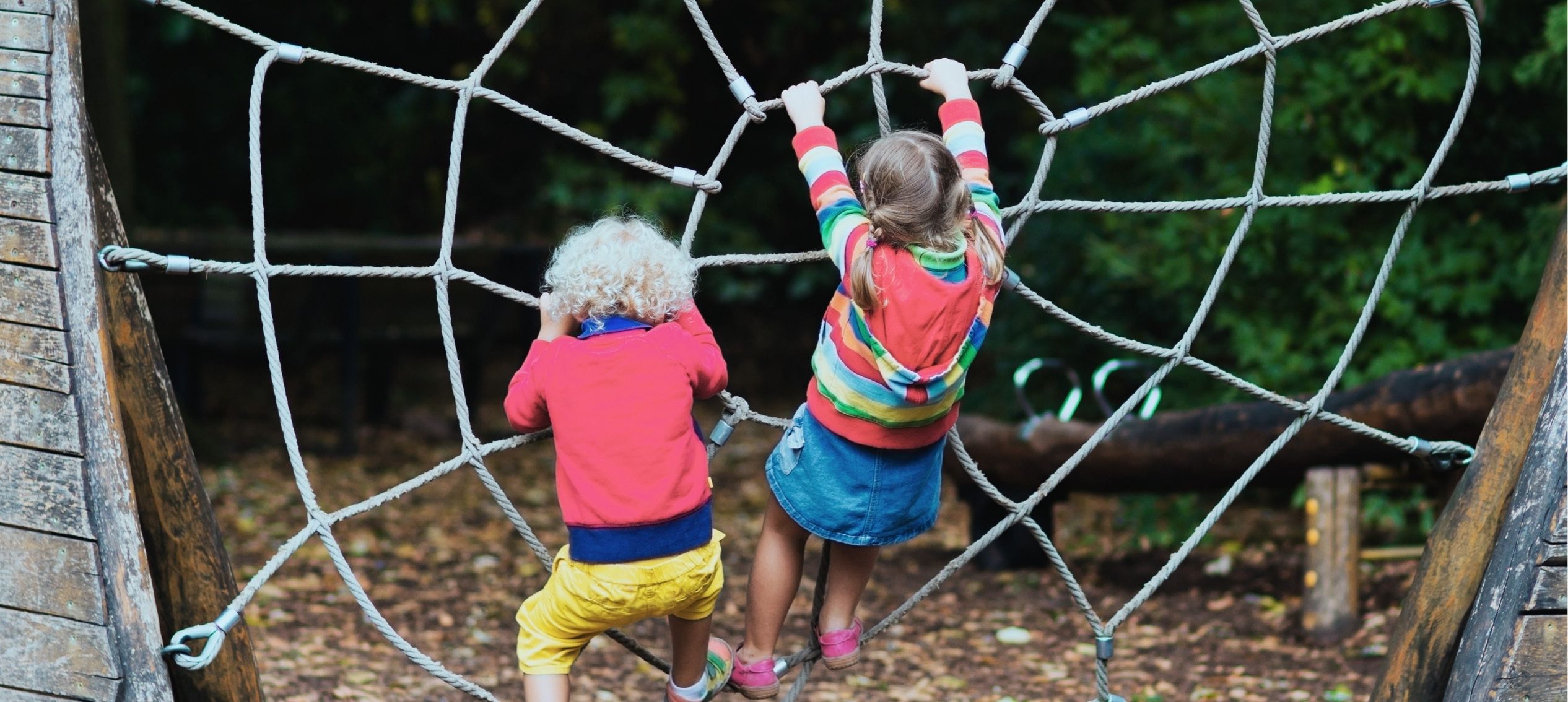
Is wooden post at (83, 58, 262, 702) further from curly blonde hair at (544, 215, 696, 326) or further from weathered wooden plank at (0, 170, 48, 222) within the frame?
curly blonde hair at (544, 215, 696, 326)

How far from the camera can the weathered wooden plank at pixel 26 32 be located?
1.84m

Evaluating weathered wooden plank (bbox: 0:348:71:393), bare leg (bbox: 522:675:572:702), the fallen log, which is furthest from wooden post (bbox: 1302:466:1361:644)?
weathered wooden plank (bbox: 0:348:71:393)

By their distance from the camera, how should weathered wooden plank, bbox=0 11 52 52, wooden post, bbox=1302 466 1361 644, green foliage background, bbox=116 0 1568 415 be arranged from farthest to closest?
green foliage background, bbox=116 0 1568 415 < wooden post, bbox=1302 466 1361 644 < weathered wooden plank, bbox=0 11 52 52

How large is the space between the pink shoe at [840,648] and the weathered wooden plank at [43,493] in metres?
1.03

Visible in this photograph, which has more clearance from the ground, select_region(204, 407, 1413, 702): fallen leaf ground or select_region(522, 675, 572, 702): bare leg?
select_region(204, 407, 1413, 702): fallen leaf ground

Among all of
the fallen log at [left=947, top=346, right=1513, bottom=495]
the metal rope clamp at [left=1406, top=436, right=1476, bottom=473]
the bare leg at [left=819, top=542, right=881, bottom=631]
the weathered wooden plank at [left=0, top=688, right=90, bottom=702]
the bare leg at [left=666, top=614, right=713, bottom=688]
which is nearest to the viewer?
the weathered wooden plank at [left=0, top=688, right=90, bottom=702]

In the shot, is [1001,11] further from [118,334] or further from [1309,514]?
[118,334]

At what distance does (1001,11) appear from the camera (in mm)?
6219

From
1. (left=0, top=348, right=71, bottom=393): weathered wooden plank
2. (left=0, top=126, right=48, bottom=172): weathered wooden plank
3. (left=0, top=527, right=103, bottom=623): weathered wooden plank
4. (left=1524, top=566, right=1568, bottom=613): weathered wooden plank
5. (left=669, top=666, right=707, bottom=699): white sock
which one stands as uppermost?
(left=0, top=126, right=48, bottom=172): weathered wooden plank

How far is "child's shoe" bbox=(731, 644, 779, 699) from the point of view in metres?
2.16

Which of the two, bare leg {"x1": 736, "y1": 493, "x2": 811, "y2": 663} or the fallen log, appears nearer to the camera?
bare leg {"x1": 736, "y1": 493, "x2": 811, "y2": 663}

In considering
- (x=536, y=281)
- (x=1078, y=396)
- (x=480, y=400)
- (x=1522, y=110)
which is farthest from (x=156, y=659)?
(x=480, y=400)

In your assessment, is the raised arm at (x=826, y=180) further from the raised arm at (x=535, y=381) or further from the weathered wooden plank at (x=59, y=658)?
the weathered wooden plank at (x=59, y=658)

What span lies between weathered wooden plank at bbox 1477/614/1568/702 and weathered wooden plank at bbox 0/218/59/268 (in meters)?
1.92
